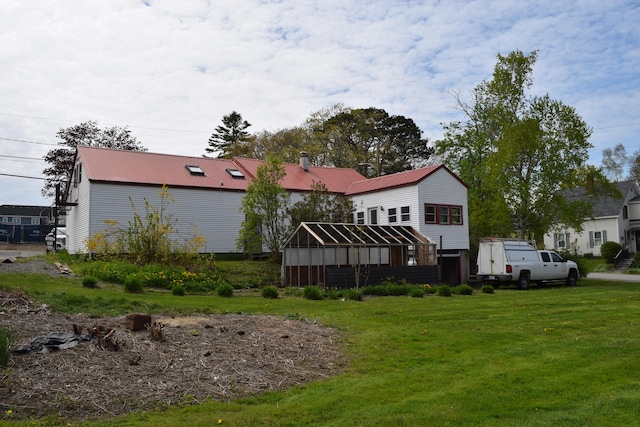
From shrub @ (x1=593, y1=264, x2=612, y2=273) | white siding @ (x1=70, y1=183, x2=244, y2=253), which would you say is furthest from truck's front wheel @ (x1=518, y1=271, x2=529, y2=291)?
shrub @ (x1=593, y1=264, x2=612, y2=273)

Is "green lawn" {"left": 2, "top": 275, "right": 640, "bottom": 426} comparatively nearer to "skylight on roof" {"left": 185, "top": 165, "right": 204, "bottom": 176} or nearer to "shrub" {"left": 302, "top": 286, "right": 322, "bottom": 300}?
"shrub" {"left": 302, "top": 286, "right": 322, "bottom": 300}

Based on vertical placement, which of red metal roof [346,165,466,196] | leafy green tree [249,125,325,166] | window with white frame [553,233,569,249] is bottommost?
window with white frame [553,233,569,249]

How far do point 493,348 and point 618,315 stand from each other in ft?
21.0

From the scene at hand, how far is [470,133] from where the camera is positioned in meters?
37.7

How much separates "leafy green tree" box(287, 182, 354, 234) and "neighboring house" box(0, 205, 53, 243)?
185ft

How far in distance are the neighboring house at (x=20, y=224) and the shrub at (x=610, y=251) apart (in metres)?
66.5

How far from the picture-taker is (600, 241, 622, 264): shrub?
43031 mm

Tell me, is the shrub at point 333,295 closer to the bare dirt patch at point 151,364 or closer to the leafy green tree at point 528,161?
the bare dirt patch at point 151,364

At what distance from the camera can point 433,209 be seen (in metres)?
30.6

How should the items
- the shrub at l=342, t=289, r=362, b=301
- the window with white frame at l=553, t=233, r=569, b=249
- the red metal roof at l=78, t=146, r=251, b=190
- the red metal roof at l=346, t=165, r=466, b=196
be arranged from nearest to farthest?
the shrub at l=342, t=289, r=362, b=301
the red metal roof at l=78, t=146, r=251, b=190
the red metal roof at l=346, t=165, r=466, b=196
the window with white frame at l=553, t=233, r=569, b=249

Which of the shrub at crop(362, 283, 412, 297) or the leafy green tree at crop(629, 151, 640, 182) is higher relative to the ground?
the leafy green tree at crop(629, 151, 640, 182)

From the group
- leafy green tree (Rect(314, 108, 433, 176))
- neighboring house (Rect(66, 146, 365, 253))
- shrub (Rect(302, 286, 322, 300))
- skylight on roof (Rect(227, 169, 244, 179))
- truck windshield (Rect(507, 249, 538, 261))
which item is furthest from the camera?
leafy green tree (Rect(314, 108, 433, 176))

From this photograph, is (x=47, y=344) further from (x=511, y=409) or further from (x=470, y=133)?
(x=470, y=133)

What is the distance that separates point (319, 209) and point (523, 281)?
36.1 feet
